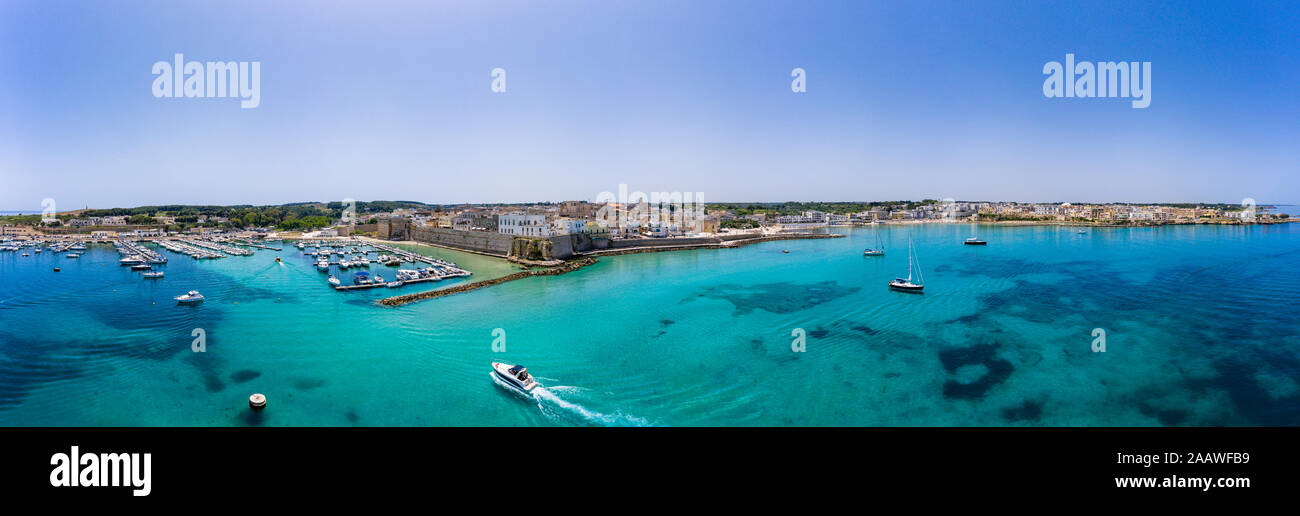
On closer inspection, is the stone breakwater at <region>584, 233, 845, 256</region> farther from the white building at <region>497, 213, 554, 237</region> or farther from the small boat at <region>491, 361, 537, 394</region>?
the small boat at <region>491, 361, 537, 394</region>

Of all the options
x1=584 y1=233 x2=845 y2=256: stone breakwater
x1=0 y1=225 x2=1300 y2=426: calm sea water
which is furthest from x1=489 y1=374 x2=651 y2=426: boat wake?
x1=584 y1=233 x2=845 y2=256: stone breakwater

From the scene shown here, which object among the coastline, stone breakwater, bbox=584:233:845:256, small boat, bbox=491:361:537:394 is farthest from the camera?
stone breakwater, bbox=584:233:845:256

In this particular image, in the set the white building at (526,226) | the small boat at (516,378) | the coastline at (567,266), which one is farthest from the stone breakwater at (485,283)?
the small boat at (516,378)

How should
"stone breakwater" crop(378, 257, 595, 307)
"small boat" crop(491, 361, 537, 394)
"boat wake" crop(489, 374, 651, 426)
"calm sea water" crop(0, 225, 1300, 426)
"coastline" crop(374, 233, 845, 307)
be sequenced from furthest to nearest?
"coastline" crop(374, 233, 845, 307) < "stone breakwater" crop(378, 257, 595, 307) < "small boat" crop(491, 361, 537, 394) < "calm sea water" crop(0, 225, 1300, 426) < "boat wake" crop(489, 374, 651, 426)
